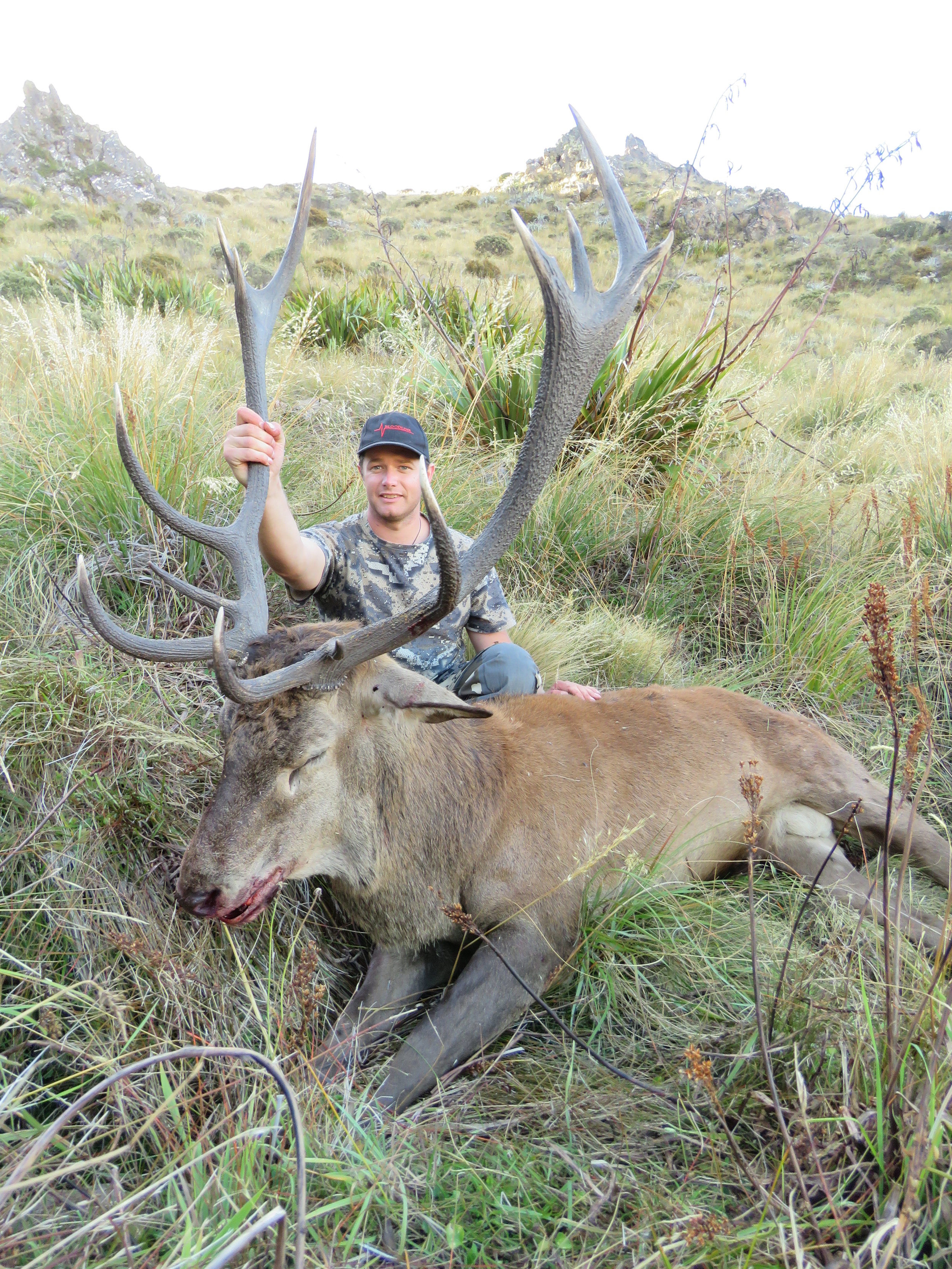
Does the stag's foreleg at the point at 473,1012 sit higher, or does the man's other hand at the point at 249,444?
the man's other hand at the point at 249,444

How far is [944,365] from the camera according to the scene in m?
12.3

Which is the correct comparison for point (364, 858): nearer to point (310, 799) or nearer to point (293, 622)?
point (310, 799)

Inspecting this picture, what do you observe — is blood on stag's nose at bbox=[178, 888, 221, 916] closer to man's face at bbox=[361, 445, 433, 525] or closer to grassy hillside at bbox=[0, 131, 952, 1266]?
grassy hillside at bbox=[0, 131, 952, 1266]

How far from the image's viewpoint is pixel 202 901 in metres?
2.14

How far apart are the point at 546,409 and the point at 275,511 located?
4.03ft

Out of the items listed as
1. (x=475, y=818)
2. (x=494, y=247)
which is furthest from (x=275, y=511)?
(x=494, y=247)

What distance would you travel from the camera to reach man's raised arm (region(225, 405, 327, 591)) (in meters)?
2.89

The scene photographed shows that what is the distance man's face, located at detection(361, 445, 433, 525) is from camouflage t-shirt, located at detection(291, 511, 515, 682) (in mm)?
169

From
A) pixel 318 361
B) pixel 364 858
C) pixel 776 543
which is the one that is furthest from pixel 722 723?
pixel 318 361

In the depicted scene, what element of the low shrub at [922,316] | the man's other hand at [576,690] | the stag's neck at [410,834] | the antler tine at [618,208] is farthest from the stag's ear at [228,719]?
the low shrub at [922,316]

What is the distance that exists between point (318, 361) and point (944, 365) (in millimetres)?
9994

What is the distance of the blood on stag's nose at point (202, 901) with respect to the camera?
214cm

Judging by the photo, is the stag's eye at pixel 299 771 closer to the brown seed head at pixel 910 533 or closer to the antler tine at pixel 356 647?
the antler tine at pixel 356 647

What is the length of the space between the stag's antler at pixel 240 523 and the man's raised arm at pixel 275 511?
0.06m
